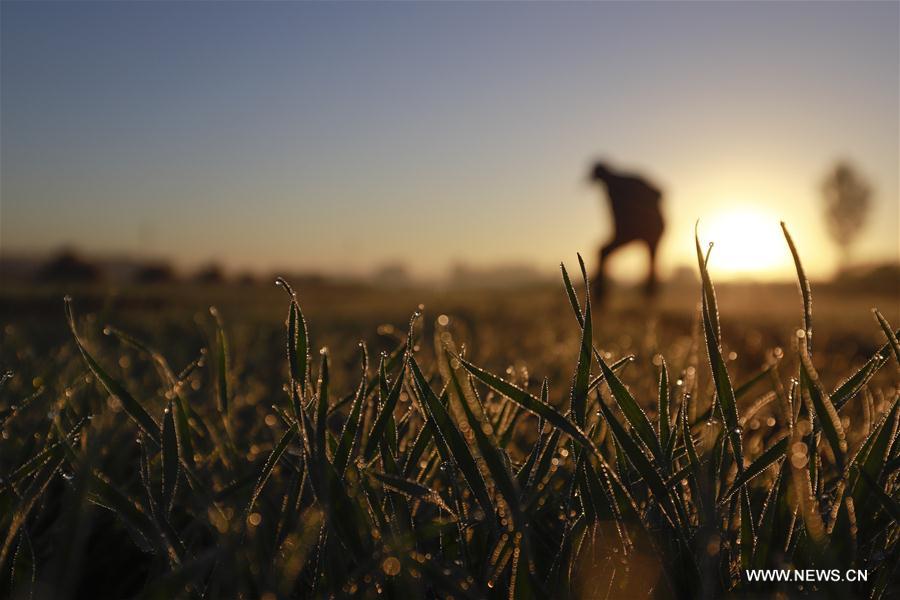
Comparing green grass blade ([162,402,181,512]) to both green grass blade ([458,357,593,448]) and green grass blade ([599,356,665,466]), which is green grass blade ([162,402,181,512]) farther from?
green grass blade ([599,356,665,466])

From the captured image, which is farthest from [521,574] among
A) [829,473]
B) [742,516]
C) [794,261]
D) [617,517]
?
[829,473]

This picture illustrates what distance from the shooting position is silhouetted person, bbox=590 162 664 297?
24.7 ft

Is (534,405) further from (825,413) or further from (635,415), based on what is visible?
(825,413)

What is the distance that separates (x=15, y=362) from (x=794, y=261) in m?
2.06

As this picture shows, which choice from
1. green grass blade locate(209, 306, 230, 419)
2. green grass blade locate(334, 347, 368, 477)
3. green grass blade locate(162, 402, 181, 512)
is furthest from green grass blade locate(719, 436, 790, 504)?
green grass blade locate(209, 306, 230, 419)

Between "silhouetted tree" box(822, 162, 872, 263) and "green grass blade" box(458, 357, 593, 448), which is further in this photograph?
"silhouetted tree" box(822, 162, 872, 263)

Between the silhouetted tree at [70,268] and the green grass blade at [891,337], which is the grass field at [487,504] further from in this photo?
the silhouetted tree at [70,268]

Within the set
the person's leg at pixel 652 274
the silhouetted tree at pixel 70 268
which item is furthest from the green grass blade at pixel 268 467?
the silhouetted tree at pixel 70 268

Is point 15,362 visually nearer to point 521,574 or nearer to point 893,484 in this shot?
point 521,574

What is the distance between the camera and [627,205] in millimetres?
7617

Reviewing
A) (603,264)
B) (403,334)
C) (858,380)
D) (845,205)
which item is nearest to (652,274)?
(603,264)

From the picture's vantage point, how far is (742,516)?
2.11 ft

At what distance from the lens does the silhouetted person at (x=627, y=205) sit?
7535 millimetres

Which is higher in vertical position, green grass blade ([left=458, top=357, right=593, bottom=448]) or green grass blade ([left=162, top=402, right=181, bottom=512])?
green grass blade ([left=458, top=357, right=593, bottom=448])
